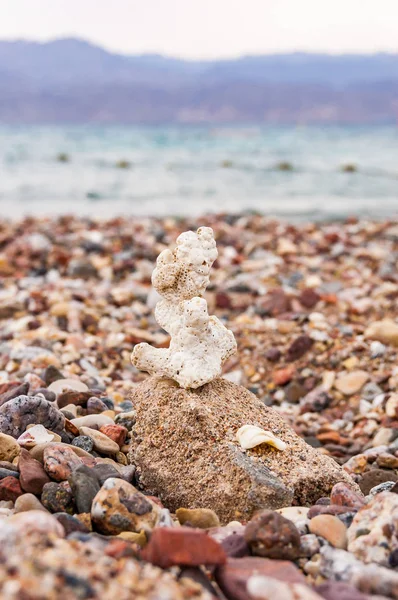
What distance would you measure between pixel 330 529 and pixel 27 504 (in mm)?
1192

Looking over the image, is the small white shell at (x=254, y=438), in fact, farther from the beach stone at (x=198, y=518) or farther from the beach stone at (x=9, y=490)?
the beach stone at (x=9, y=490)

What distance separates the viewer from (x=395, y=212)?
16562mm

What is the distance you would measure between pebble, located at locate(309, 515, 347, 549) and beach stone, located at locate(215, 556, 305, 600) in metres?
0.25

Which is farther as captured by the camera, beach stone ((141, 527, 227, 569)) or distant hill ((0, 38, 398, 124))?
distant hill ((0, 38, 398, 124))

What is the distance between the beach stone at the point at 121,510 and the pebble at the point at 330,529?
596 mm

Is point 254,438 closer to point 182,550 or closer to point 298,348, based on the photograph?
point 182,550

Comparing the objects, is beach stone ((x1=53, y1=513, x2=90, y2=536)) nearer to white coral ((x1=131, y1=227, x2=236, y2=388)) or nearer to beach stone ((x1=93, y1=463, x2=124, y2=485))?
beach stone ((x1=93, y1=463, x2=124, y2=485))

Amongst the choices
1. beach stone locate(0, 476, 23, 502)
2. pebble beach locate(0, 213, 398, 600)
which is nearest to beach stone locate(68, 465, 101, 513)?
pebble beach locate(0, 213, 398, 600)

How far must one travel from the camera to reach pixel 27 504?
279 centimetres

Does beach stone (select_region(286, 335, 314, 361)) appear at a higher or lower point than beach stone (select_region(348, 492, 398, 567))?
lower

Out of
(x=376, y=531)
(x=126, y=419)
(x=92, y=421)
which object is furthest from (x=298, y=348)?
(x=376, y=531)

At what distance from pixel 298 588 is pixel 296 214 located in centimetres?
1488

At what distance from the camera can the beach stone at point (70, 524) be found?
2.51 metres

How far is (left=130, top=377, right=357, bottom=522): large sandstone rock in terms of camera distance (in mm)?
3002
